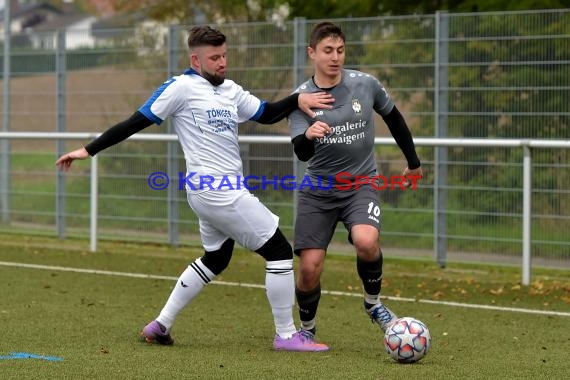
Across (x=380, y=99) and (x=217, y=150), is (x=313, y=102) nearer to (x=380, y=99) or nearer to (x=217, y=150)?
(x=380, y=99)

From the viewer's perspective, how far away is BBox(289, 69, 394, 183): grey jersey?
8.93m

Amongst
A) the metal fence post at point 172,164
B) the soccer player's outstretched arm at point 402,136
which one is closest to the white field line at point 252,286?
the soccer player's outstretched arm at point 402,136

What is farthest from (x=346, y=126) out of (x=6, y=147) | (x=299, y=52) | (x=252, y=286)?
(x=6, y=147)

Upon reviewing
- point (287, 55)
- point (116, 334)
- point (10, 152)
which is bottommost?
point (116, 334)

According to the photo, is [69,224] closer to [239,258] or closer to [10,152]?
[10,152]

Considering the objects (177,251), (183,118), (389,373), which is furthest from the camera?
(177,251)

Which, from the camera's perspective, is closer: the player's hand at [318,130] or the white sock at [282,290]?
the player's hand at [318,130]

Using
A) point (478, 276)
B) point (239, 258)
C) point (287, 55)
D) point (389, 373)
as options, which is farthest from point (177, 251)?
point (389, 373)

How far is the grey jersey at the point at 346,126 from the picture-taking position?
8.93 metres

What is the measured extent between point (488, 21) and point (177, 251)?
189 inches

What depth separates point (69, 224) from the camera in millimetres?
17859

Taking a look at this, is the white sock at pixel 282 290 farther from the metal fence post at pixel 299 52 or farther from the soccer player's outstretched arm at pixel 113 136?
the metal fence post at pixel 299 52

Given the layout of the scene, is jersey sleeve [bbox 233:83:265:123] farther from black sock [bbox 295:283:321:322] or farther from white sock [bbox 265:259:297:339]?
black sock [bbox 295:283:321:322]

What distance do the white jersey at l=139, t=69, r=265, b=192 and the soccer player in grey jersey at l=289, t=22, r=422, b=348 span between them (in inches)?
17.8
